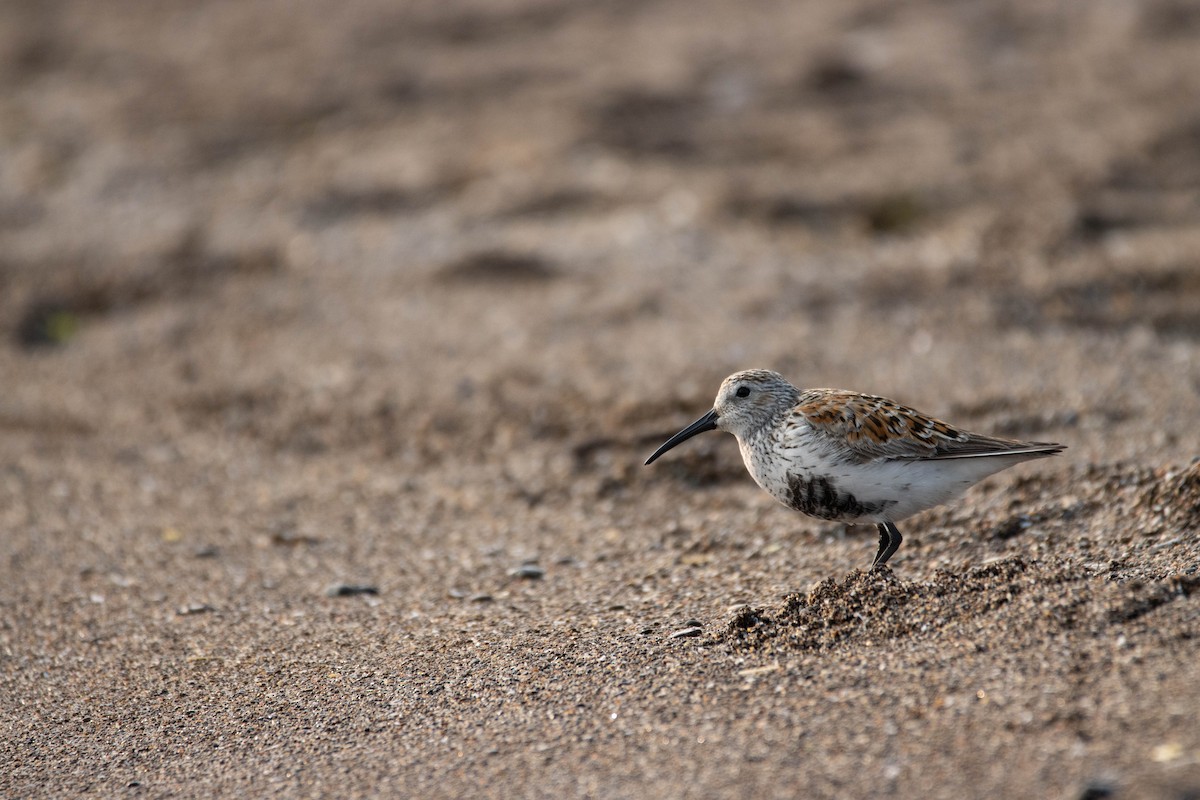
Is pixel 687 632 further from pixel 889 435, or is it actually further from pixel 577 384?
pixel 577 384

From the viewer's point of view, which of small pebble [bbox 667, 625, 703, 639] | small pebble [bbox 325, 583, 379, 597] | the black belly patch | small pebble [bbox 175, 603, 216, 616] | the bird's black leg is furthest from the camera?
small pebble [bbox 325, 583, 379, 597]

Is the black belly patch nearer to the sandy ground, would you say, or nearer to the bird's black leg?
the bird's black leg

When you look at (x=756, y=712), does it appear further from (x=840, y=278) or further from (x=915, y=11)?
(x=915, y=11)

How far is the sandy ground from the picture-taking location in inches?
166

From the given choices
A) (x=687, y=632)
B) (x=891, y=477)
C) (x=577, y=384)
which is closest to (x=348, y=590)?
(x=687, y=632)

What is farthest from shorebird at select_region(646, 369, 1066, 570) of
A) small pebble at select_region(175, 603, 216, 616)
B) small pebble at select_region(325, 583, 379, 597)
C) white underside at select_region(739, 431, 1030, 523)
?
small pebble at select_region(175, 603, 216, 616)

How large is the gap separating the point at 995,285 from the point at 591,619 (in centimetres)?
479

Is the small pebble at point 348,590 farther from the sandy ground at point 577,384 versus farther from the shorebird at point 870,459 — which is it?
the shorebird at point 870,459

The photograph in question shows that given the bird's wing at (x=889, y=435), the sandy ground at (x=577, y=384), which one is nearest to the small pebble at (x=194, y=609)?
the sandy ground at (x=577, y=384)

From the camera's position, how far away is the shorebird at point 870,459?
4.98 m

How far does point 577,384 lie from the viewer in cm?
803

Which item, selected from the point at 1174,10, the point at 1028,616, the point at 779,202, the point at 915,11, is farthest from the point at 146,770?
the point at 1174,10

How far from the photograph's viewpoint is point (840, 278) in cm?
896

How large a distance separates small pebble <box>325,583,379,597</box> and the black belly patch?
2281mm
